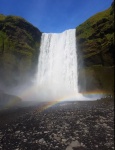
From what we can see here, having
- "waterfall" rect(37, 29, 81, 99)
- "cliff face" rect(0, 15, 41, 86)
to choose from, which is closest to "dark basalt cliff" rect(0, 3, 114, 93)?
"cliff face" rect(0, 15, 41, 86)

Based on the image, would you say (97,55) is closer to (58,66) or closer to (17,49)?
(58,66)

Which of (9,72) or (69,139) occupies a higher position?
(9,72)

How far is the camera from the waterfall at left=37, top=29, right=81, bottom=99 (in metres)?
58.1

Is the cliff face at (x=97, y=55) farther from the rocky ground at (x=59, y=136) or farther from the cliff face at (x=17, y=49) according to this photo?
the rocky ground at (x=59, y=136)

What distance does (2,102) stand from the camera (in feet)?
130

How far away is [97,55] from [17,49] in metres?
28.1

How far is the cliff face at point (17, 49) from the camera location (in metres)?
58.7

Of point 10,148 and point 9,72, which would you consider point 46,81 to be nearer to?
point 9,72

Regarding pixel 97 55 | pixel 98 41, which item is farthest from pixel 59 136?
pixel 98 41

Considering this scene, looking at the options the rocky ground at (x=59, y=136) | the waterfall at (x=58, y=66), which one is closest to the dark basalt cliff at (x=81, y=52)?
the waterfall at (x=58, y=66)

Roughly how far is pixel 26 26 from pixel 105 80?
37844 millimetres

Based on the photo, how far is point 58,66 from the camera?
204 ft

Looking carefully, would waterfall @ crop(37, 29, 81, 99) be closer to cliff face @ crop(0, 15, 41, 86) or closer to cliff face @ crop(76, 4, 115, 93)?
cliff face @ crop(76, 4, 115, 93)

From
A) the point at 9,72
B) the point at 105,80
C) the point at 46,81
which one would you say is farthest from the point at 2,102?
the point at 105,80
